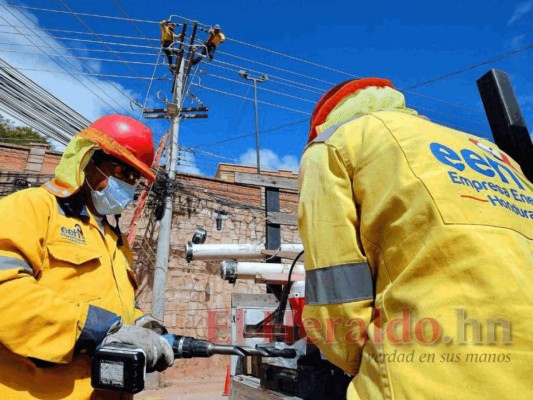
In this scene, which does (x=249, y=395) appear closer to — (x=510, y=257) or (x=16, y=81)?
(x=510, y=257)

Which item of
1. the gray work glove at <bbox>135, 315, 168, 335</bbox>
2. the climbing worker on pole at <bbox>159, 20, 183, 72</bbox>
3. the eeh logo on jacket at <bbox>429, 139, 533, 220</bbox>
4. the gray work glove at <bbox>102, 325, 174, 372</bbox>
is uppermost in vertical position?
the climbing worker on pole at <bbox>159, 20, 183, 72</bbox>

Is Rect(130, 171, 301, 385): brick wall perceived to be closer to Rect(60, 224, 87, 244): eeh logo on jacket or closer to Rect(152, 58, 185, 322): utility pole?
Rect(152, 58, 185, 322): utility pole

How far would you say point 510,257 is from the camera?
70 cm

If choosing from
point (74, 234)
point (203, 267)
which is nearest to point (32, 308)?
point (74, 234)

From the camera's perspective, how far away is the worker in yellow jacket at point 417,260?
25.7 inches

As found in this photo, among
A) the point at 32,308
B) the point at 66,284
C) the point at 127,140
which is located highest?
the point at 127,140

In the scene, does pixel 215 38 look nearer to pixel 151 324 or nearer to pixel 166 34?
pixel 166 34

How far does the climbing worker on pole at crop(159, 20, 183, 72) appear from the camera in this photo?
10938 mm

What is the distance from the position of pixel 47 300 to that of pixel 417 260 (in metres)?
1.24

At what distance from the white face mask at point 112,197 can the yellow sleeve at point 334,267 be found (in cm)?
133

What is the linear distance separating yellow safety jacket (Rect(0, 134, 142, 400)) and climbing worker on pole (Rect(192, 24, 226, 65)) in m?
10.8

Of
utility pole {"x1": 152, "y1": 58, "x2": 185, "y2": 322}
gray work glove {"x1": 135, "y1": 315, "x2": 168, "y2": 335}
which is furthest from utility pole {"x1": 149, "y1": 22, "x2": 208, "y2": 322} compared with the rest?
gray work glove {"x1": 135, "y1": 315, "x2": 168, "y2": 335}

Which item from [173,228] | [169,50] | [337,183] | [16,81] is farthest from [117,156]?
[169,50]

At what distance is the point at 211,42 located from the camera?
37.5 ft
